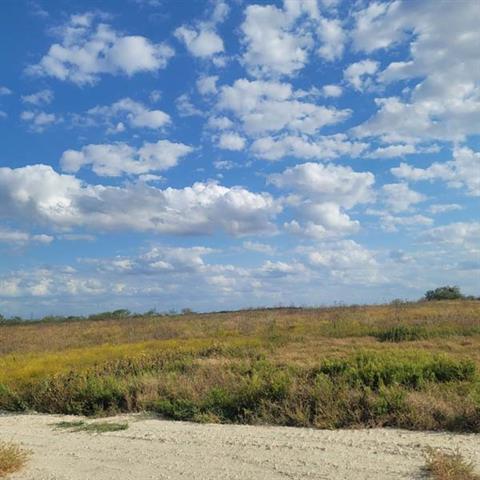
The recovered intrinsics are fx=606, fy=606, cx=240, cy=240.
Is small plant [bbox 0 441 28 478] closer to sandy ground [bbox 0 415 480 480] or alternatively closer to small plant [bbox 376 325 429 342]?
sandy ground [bbox 0 415 480 480]

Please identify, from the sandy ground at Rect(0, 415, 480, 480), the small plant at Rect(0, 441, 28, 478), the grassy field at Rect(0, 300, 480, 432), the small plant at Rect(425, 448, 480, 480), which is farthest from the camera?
the grassy field at Rect(0, 300, 480, 432)

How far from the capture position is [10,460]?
7410mm

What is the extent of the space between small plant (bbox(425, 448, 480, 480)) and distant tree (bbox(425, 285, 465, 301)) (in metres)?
56.0

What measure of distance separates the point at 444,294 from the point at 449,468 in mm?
59013

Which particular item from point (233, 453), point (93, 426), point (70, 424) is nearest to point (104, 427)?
point (93, 426)

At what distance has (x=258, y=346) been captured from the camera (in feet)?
71.9

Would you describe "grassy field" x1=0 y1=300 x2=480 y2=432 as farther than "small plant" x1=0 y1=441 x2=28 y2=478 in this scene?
Yes

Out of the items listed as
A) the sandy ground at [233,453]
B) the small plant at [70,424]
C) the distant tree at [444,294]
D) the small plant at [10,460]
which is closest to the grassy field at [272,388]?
the sandy ground at [233,453]

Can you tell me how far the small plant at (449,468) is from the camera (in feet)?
20.1

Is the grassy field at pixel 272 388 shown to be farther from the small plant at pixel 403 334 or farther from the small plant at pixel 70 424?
the small plant at pixel 403 334

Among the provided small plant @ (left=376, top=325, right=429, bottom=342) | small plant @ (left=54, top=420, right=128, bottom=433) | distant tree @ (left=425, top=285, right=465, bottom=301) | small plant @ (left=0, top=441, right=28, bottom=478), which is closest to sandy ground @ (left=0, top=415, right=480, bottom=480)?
small plant @ (left=0, top=441, right=28, bottom=478)

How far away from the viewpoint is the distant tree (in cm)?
6076

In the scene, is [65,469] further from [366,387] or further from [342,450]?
[366,387]

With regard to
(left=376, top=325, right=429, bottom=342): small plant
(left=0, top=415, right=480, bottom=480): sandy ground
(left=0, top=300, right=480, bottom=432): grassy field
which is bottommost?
(left=0, top=415, right=480, bottom=480): sandy ground
